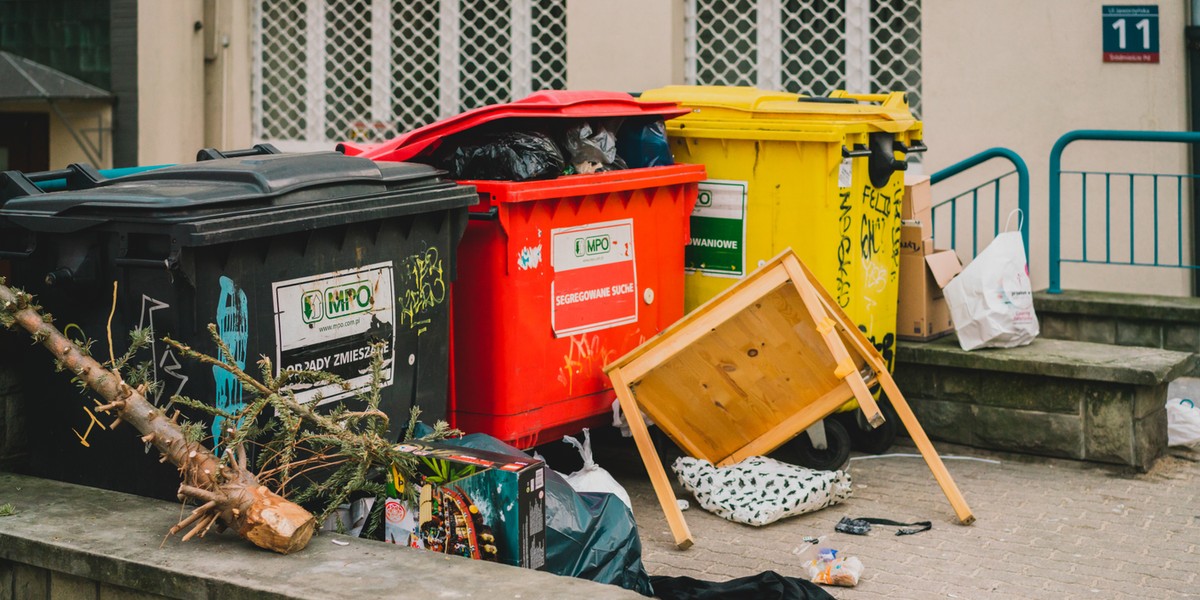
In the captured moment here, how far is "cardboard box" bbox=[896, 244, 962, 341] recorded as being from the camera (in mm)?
6750

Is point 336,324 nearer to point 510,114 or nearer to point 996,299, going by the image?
point 510,114

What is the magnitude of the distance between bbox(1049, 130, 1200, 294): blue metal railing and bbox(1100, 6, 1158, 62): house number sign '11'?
0.59m

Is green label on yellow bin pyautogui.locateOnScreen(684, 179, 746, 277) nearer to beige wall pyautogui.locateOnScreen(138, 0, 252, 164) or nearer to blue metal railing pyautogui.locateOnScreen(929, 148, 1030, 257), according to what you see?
blue metal railing pyautogui.locateOnScreen(929, 148, 1030, 257)

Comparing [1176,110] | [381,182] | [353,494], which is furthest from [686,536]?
[1176,110]

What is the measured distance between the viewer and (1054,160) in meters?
7.07

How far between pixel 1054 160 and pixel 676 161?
6.80 ft

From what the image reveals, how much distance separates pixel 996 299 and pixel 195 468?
13.1ft

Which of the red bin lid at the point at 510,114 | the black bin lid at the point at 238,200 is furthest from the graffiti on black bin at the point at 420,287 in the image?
the red bin lid at the point at 510,114

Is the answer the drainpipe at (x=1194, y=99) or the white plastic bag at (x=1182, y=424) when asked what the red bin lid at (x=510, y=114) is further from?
the drainpipe at (x=1194, y=99)

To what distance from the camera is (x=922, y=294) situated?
22.1 ft

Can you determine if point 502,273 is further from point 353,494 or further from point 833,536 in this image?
point 833,536

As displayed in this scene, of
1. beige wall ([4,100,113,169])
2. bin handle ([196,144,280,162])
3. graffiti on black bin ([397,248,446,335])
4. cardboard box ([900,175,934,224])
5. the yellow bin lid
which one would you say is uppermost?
beige wall ([4,100,113,169])

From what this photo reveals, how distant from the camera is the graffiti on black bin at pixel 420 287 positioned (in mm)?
4836

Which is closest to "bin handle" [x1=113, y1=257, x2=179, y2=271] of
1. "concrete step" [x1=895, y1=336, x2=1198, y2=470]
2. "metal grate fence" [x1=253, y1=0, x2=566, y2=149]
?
"concrete step" [x1=895, y1=336, x2=1198, y2=470]
